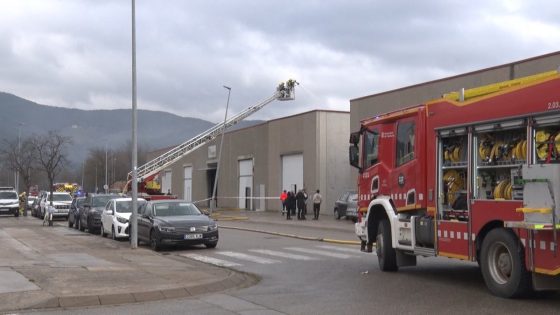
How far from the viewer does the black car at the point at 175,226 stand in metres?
18.6

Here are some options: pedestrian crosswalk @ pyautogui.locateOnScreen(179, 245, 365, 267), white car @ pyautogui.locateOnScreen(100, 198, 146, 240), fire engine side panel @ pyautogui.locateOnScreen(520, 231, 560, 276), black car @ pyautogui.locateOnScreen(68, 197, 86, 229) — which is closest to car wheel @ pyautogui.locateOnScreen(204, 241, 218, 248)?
pedestrian crosswalk @ pyautogui.locateOnScreen(179, 245, 365, 267)

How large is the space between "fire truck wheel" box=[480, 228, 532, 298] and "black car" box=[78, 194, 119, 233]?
1980cm

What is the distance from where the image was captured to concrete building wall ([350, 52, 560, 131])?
1018 inches

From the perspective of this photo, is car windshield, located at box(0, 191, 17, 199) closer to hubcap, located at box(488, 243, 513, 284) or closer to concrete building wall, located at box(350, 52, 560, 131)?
concrete building wall, located at box(350, 52, 560, 131)

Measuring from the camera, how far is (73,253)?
1683cm

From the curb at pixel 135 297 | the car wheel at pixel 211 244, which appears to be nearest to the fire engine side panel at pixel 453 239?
the curb at pixel 135 297

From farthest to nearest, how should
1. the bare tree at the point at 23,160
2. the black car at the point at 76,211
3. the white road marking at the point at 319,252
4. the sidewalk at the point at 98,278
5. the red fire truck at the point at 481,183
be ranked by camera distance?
the bare tree at the point at 23,160 < the black car at the point at 76,211 < the white road marking at the point at 319,252 < the sidewalk at the point at 98,278 < the red fire truck at the point at 481,183

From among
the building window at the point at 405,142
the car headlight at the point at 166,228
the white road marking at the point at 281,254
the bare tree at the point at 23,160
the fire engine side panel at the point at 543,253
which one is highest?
the bare tree at the point at 23,160

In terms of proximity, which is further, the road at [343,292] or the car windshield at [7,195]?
the car windshield at [7,195]

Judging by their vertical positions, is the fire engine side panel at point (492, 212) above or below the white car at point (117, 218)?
above

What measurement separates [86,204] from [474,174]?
2164 centimetres

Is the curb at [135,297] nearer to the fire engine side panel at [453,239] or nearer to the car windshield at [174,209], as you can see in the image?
the fire engine side panel at [453,239]

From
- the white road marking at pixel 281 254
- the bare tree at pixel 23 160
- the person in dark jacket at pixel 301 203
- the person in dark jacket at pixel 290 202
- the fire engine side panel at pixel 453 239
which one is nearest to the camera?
the fire engine side panel at pixel 453 239

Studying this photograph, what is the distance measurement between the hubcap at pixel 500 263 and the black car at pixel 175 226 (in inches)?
411
